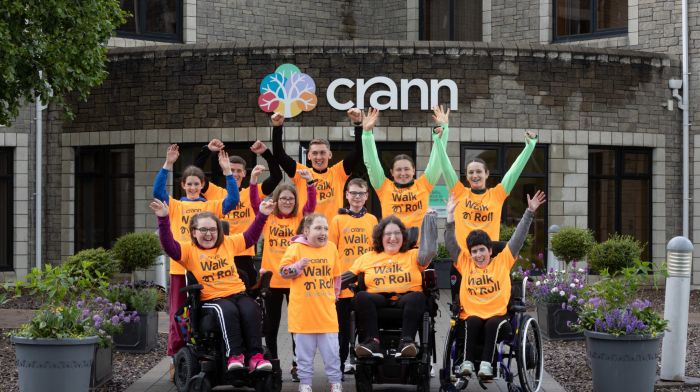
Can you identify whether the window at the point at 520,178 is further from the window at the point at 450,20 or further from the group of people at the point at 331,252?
the group of people at the point at 331,252

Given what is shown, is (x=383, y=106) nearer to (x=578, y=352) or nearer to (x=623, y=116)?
(x=623, y=116)

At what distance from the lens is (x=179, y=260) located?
9086mm

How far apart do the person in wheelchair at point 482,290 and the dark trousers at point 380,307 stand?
363mm

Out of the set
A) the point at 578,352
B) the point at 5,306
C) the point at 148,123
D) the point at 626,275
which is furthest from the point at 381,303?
the point at 148,123

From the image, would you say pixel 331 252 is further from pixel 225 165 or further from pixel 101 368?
pixel 101 368

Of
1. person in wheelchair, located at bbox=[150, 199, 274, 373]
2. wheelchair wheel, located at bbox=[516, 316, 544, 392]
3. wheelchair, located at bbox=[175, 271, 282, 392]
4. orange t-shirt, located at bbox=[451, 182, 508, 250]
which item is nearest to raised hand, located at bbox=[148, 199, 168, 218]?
person in wheelchair, located at bbox=[150, 199, 274, 373]

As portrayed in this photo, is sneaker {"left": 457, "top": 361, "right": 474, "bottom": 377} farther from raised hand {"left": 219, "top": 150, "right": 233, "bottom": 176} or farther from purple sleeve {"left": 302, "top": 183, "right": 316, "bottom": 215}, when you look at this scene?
raised hand {"left": 219, "top": 150, "right": 233, "bottom": 176}

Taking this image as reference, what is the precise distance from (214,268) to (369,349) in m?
1.41

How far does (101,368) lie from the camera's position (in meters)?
9.46

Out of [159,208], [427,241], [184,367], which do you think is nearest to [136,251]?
[184,367]

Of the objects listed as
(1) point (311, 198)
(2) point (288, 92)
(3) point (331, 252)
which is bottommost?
(3) point (331, 252)

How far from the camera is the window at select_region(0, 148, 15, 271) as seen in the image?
20391 millimetres

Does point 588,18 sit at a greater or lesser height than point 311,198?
greater

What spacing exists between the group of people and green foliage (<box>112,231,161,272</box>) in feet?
21.9
